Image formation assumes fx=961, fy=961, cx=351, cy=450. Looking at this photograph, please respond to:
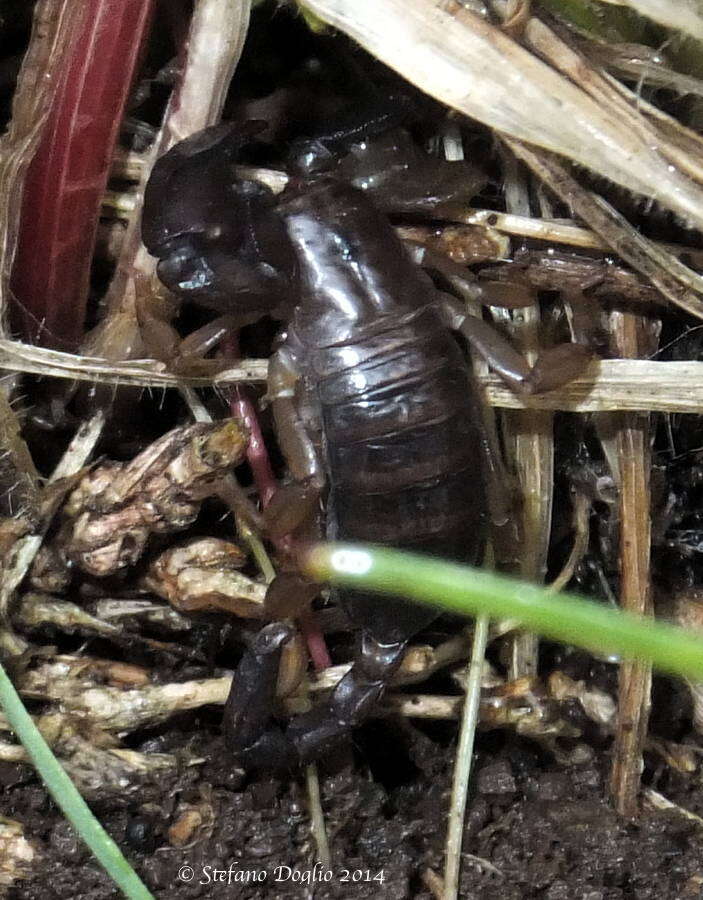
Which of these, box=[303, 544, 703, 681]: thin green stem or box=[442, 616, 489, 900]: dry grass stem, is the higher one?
box=[303, 544, 703, 681]: thin green stem

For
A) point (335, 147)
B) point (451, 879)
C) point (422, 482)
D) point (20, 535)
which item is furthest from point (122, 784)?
point (335, 147)

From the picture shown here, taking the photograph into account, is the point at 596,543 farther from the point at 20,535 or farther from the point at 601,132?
the point at 20,535

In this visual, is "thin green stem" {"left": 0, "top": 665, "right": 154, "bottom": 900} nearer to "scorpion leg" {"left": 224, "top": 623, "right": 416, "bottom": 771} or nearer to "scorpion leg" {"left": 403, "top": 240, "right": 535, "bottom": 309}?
"scorpion leg" {"left": 224, "top": 623, "right": 416, "bottom": 771}

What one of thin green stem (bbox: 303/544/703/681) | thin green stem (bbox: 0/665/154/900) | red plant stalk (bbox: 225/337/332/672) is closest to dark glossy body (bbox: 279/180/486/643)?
red plant stalk (bbox: 225/337/332/672)

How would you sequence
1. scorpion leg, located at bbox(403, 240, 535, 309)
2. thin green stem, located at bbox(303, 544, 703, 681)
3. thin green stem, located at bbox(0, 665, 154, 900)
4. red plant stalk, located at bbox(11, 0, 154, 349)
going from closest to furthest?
thin green stem, located at bbox(303, 544, 703, 681) < thin green stem, located at bbox(0, 665, 154, 900) < red plant stalk, located at bbox(11, 0, 154, 349) < scorpion leg, located at bbox(403, 240, 535, 309)

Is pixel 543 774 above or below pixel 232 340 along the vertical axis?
below

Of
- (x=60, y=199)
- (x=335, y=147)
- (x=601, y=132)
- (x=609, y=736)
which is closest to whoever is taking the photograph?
(x=601, y=132)

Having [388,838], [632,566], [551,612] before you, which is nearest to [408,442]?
[632,566]
